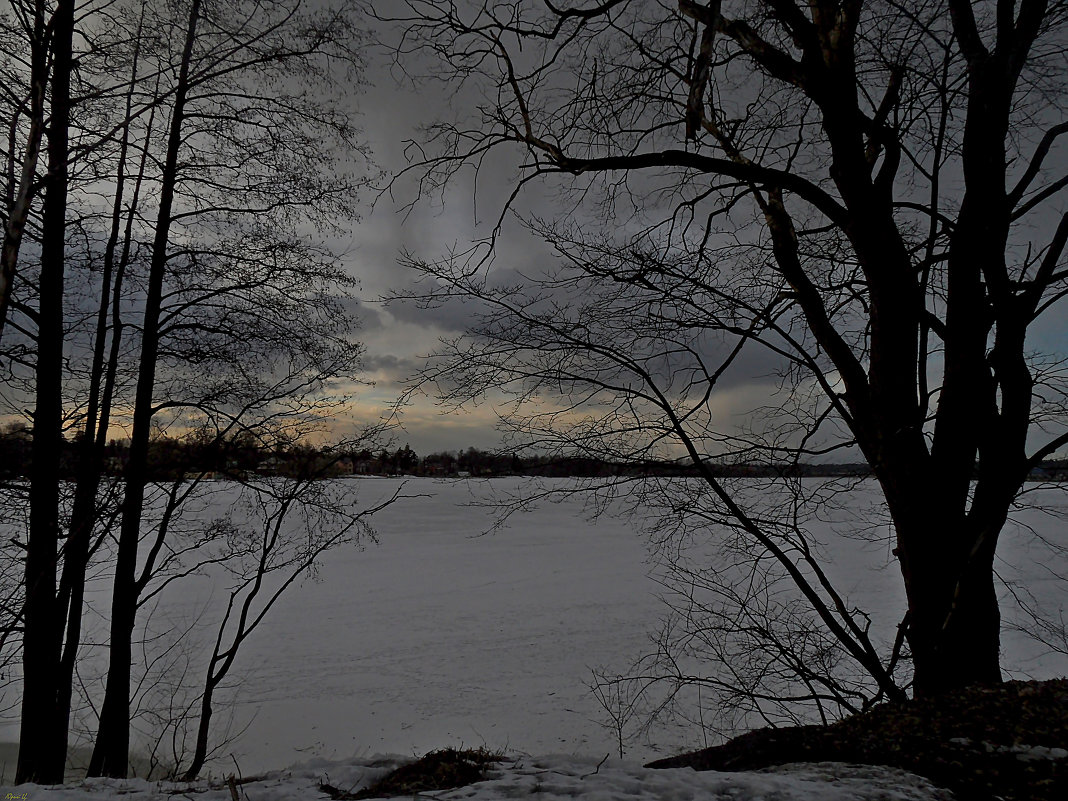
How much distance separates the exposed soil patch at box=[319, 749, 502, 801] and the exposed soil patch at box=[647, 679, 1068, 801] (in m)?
0.99

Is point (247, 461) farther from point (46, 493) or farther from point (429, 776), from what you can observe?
point (429, 776)

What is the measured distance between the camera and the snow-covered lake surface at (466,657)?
9.22 metres

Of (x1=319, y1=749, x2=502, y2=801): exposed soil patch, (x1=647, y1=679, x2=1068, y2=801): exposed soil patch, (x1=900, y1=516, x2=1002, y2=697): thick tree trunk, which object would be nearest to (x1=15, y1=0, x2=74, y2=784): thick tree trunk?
(x1=319, y1=749, x2=502, y2=801): exposed soil patch

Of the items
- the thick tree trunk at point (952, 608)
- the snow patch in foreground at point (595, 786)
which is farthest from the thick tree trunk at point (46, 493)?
the thick tree trunk at point (952, 608)

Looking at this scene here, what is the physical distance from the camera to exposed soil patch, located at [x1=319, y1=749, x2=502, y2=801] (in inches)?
102

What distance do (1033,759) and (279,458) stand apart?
6.66 meters

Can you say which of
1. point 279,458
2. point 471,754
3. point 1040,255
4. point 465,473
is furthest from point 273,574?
point 1040,255

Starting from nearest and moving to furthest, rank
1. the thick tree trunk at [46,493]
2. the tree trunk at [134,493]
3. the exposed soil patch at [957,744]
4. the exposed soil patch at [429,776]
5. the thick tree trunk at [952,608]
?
the exposed soil patch at [957,744]
the exposed soil patch at [429,776]
the thick tree trunk at [952,608]
the thick tree trunk at [46,493]
the tree trunk at [134,493]

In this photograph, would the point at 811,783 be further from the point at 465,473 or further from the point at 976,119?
the point at 976,119

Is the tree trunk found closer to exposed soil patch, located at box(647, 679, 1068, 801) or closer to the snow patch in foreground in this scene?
the snow patch in foreground

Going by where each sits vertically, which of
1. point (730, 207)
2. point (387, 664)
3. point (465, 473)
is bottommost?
point (387, 664)

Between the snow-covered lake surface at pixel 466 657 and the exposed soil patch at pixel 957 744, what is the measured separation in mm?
337

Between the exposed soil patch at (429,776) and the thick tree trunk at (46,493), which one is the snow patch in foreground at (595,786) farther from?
the thick tree trunk at (46,493)

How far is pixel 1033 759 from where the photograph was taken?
2533 millimetres
